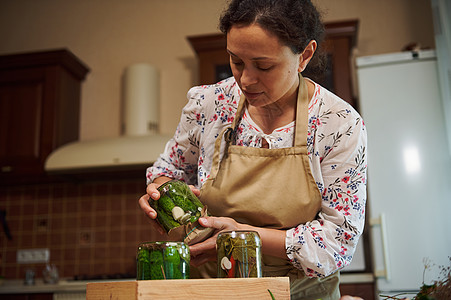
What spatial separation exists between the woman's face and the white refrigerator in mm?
1575

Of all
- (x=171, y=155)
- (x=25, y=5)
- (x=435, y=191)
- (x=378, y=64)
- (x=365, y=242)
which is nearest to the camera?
(x=171, y=155)

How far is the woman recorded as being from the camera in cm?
96

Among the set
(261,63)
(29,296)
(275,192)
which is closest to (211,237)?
(275,192)

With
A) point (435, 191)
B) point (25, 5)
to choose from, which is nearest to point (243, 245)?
point (435, 191)

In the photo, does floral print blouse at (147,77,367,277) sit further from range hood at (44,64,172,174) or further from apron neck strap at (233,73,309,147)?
range hood at (44,64,172,174)

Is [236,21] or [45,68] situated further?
[45,68]

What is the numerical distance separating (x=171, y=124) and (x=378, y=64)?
138 centimetres

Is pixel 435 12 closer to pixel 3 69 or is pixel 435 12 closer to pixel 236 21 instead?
pixel 236 21

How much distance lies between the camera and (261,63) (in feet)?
3.17

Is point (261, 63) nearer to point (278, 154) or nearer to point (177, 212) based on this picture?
point (278, 154)

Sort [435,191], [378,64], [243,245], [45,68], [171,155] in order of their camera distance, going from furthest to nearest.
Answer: [45,68], [378,64], [435,191], [171,155], [243,245]

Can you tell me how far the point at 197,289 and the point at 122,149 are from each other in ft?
7.27

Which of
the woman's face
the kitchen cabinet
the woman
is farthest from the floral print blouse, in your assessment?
the kitchen cabinet

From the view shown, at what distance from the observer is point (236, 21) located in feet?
3.19
